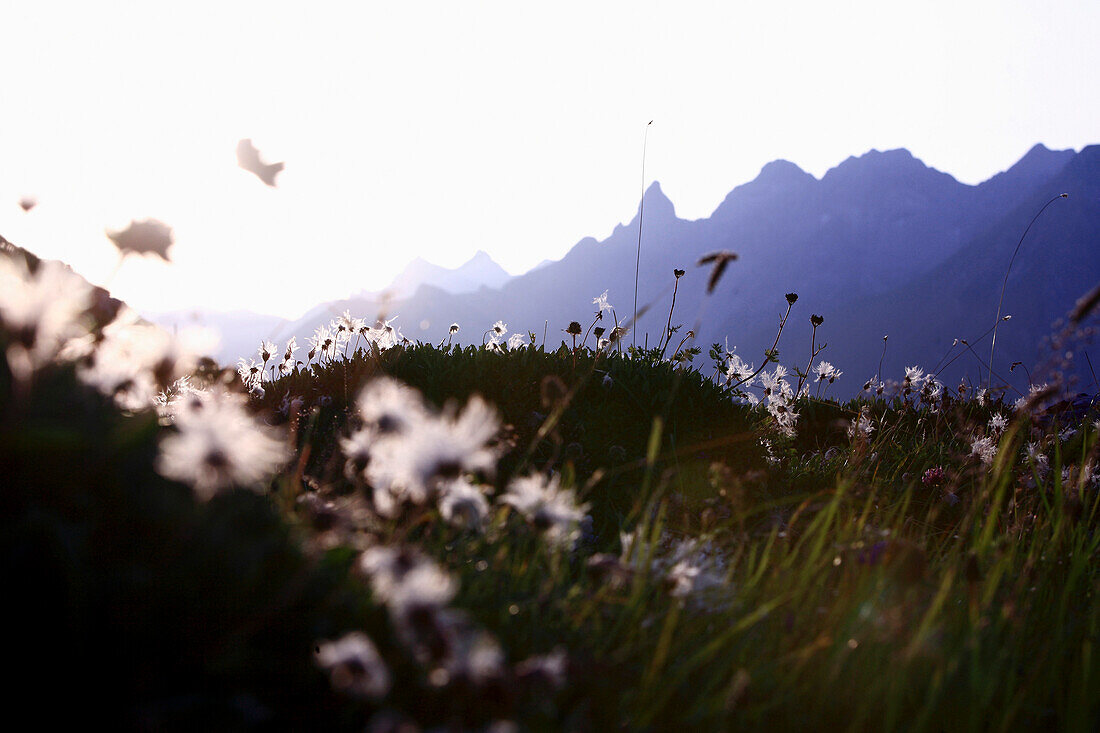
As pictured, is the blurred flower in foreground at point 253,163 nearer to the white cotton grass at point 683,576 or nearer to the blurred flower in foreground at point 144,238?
the blurred flower in foreground at point 144,238

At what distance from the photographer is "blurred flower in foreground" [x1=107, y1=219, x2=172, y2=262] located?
2.26m

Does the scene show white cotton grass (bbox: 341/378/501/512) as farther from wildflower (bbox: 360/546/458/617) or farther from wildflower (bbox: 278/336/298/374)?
wildflower (bbox: 278/336/298/374)

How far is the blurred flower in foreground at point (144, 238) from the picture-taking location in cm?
226

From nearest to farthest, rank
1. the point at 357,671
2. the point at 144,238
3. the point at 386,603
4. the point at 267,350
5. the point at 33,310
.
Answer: the point at 357,671 < the point at 33,310 < the point at 386,603 < the point at 144,238 < the point at 267,350

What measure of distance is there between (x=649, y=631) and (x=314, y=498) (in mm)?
1239

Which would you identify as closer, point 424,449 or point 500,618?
point 424,449

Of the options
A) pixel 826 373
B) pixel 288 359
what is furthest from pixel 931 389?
pixel 288 359

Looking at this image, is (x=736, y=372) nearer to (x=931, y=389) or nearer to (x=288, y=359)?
(x=931, y=389)

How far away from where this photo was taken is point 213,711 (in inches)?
52.1

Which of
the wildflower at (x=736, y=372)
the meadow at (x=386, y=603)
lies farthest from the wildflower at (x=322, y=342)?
the wildflower at (x=736, y=372)

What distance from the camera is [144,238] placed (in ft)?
7.52

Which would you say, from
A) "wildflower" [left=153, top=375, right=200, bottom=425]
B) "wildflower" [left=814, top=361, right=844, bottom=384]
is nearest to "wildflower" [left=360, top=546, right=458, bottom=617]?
"wildflower" [left=153, top=375, right=200, bottom=425]

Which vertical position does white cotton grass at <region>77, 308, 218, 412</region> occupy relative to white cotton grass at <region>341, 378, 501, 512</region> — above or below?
above

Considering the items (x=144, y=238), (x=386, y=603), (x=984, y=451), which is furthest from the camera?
(x=984, y=451)
